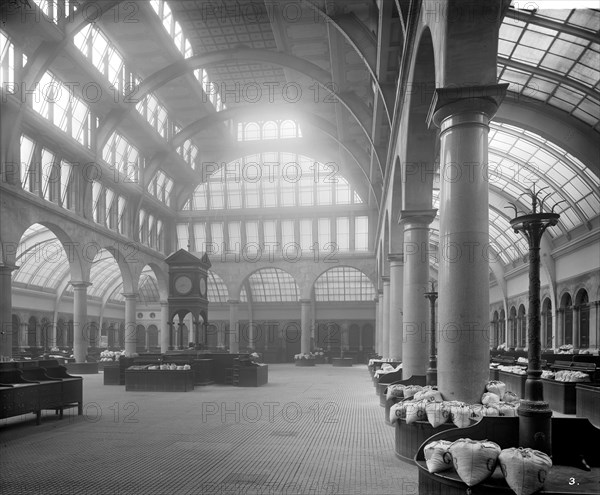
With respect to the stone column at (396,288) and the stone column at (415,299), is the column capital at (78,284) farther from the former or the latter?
the stone column at (415,299)

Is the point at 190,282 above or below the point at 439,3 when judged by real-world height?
below

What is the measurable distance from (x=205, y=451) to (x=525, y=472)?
21.9 ft

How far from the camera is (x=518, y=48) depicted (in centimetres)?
1897

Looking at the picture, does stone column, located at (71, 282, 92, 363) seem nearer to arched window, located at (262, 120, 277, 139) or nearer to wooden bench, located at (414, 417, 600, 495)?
arched window, located at (262, 120, 277, 139)

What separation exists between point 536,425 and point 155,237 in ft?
136

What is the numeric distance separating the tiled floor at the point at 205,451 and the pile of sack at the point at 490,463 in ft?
4.74

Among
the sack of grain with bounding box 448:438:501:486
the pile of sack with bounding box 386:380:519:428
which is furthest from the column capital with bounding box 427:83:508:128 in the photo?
the sack of grain with bounding box 448:438:501:486

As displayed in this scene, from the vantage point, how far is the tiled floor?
858cm

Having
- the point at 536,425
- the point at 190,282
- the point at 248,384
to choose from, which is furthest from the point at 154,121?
the point at 536,425

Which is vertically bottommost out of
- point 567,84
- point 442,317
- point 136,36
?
point 442,317

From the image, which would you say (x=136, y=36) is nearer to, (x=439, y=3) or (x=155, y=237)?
(x=155, y=237)

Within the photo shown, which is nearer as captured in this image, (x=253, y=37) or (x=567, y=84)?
(x=567, y=84)

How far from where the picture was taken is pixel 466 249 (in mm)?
9188

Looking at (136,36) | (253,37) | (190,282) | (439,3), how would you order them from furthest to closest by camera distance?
(253,37)
(136,36)
(190,282)
(439,3)
